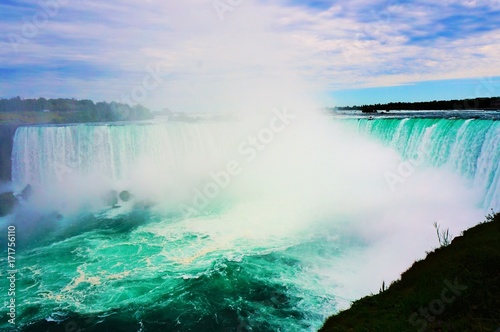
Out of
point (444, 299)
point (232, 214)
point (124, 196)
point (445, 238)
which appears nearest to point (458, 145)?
point (445, 238)

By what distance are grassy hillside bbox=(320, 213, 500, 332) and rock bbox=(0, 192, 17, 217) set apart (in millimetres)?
26836

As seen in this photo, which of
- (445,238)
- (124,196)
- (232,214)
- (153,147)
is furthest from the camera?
(153,147)

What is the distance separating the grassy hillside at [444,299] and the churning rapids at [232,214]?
3901 millimetres

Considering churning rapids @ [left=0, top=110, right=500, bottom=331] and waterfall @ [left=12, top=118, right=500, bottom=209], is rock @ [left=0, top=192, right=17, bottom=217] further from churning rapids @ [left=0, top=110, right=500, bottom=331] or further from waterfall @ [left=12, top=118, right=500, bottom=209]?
waterfall @ [left=12, top=118, right=500, bottom=209]

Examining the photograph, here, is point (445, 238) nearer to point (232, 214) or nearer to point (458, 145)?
point (458, 145)

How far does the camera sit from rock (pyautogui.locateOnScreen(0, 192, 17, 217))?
24656 mm

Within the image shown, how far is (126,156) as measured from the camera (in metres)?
29.3

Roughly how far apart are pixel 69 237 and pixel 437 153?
870 inches

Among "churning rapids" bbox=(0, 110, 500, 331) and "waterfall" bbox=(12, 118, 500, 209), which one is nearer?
"churning rapids" bbox=(0, 110, 500, 331)

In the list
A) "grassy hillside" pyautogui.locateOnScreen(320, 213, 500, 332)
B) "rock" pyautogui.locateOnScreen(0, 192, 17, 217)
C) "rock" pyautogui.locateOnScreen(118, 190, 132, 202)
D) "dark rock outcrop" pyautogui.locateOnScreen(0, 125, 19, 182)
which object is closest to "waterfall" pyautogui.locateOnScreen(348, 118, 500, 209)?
"grassy hillside" pyautogui.locateOnScreen(320, 213, 500, 332)

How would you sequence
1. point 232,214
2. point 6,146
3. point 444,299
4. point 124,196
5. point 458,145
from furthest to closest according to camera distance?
point 6,146, point 124,196, point 232,214, point 458,145, point 444,299

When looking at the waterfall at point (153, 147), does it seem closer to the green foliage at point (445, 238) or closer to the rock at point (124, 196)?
the rock at point (124, 196)

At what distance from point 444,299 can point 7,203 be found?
28998 millimetres

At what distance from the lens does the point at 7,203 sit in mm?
25047
